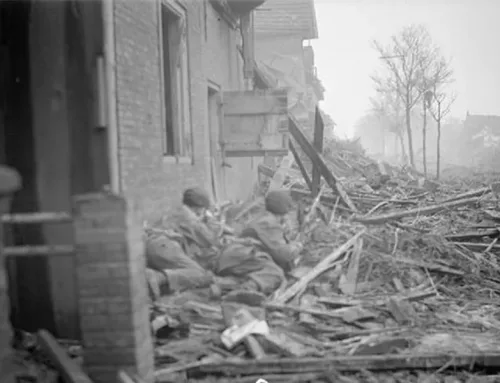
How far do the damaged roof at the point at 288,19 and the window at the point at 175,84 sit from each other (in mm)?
21124

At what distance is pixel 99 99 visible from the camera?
5254 millimetres

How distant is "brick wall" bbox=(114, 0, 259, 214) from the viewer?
6.23m

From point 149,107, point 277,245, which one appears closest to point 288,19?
point 149,107

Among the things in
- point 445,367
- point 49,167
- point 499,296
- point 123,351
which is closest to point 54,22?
point 49,167

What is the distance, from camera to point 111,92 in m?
5.61

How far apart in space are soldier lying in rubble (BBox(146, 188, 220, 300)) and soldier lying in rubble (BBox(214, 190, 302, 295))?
0.28 meters

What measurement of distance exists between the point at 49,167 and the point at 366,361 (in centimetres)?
344

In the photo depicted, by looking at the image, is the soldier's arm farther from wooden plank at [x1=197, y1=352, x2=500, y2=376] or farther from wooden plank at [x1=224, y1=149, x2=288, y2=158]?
wooden plank at [x1=224, y1=149, x2=288, y2=158]

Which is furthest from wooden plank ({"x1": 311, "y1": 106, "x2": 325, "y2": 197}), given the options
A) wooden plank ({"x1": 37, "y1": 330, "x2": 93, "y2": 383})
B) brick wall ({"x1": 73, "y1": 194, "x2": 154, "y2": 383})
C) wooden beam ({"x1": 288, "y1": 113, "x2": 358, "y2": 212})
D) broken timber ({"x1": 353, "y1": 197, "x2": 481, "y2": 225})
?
brick wall ({"x1": 73, "y1": 194, "x2": 154, "y2": 383})

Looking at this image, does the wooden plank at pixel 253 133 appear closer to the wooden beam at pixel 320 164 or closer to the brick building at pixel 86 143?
the wooden beam at pixel 320 164

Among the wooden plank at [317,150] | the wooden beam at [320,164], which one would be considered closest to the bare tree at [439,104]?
the wooden beam at [320,164]

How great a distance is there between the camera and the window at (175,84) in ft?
29.1

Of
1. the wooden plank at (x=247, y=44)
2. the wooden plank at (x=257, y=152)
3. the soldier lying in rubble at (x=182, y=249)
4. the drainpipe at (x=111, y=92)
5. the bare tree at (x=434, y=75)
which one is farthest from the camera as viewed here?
the bare tree at (x=434, y=75)

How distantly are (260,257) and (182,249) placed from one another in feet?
3.13
